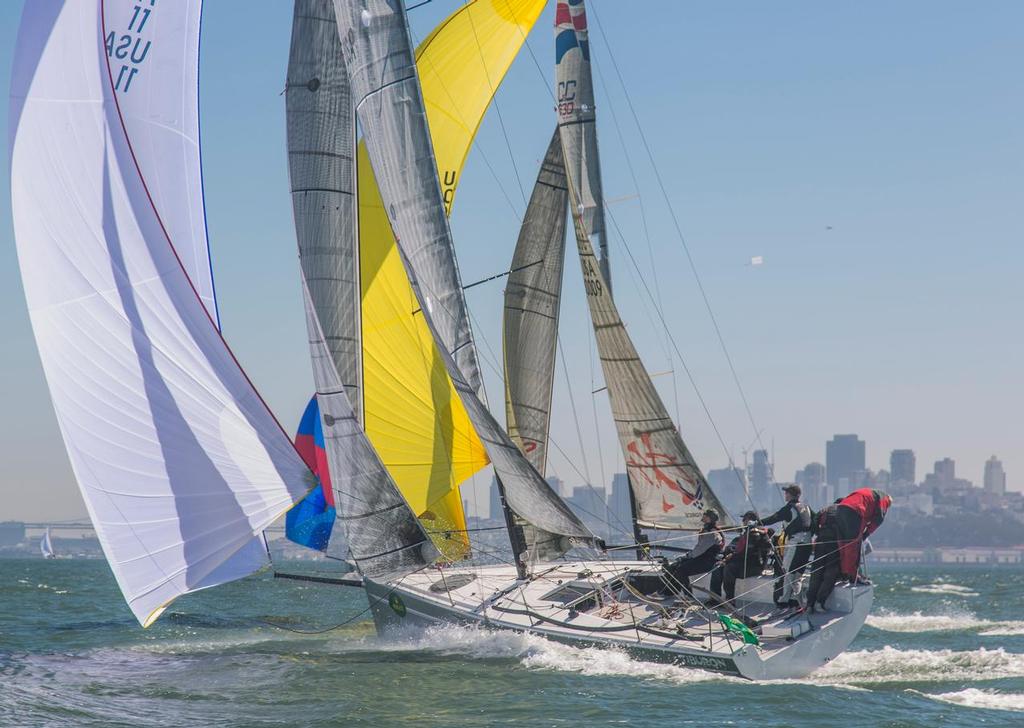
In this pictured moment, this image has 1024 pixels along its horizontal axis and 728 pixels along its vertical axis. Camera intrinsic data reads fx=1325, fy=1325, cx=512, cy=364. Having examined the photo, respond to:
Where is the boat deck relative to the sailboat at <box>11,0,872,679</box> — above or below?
below

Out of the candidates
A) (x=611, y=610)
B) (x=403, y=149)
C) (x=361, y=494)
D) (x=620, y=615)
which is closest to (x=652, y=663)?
(x=620, y=615)

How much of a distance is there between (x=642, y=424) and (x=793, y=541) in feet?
9.68

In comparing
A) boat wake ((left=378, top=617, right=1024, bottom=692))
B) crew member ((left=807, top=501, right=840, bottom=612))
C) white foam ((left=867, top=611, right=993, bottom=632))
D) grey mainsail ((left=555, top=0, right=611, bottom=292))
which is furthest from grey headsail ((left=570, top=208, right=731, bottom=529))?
white foam ((left=867, top=611, right=993, bottom=632))

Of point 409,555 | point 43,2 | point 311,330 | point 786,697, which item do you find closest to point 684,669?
point 786,697

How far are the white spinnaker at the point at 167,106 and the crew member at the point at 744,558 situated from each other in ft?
22.0

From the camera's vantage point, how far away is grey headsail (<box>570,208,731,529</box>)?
18078 mm

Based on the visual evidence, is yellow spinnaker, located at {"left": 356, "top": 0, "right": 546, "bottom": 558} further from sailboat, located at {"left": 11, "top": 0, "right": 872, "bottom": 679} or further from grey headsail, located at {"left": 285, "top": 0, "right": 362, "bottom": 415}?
grey headsail, located at {"left": 285, "top": 0, "right": 362, "bottom": 415}

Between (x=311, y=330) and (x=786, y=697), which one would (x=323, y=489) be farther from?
(x=786, y=697)

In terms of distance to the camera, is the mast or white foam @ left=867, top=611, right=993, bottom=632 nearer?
the mast

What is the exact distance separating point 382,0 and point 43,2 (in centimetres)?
414

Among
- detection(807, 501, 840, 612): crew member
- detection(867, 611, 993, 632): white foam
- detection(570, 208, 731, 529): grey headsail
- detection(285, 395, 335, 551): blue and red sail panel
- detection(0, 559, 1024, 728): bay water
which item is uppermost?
detection(570, 208, 731, 529): grey headsail

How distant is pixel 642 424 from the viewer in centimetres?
1820

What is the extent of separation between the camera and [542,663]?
49.6ft

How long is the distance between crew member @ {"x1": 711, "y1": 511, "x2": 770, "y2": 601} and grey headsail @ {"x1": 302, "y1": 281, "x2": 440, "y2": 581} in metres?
3.54
